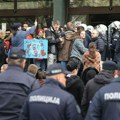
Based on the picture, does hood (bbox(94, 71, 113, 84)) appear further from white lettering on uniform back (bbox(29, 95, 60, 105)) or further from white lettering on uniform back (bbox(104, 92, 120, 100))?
white lettering on uniform back (bbox(29, 95, 60, 105))

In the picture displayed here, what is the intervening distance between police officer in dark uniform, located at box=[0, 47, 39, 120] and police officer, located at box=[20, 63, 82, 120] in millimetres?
290

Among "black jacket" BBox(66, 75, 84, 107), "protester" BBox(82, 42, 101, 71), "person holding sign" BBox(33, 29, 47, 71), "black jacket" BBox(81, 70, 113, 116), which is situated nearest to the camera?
"black jacket" BBox(81, 70, 113, 116)

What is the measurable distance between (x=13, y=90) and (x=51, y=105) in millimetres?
691

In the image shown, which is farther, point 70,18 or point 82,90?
point 70,18

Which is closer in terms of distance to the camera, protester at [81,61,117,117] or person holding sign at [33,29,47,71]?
protester at [81,61,117,117]

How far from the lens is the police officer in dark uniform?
585cm

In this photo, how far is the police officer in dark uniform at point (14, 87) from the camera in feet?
19.2

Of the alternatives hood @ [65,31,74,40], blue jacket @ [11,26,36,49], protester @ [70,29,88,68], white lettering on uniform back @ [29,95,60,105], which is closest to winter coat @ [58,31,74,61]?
hood @ [65,31,74,40]

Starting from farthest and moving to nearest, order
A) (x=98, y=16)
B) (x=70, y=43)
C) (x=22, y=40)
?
(x=98, y=16), (x=70, y=43), (x=22, y=40)

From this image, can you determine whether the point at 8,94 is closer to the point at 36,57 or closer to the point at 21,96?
the point at 21,96

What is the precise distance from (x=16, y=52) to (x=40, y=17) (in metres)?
12.9

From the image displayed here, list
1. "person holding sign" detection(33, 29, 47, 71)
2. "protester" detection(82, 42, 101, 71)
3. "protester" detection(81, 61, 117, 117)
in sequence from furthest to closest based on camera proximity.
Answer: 1. "person holding sign" detection(33, 29, 47, 71)
2. "protester" detection(82, 42, 101, 71)
3. "protester" detection(81, 61, 117, 117)

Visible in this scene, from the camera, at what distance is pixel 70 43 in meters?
13.9

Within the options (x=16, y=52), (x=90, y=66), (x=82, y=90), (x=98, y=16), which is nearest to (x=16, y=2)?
(x=98, y=16)
